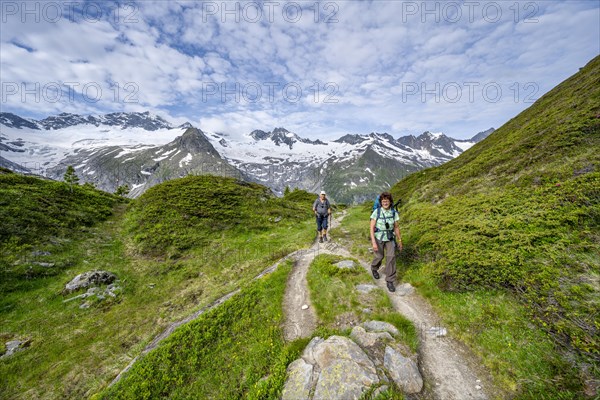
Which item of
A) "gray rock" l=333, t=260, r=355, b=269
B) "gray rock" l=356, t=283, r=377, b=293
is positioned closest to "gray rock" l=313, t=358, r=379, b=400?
"gray rock" l=356, t=283, r=377, b=293

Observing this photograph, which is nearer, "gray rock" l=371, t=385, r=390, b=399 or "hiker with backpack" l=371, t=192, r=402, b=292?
"gray rock" l=371, t=385, r=390, b=399

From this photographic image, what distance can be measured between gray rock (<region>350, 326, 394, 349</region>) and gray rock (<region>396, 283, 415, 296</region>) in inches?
135

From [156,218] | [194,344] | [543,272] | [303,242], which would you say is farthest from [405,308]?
[156,218]

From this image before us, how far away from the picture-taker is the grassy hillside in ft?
32.2

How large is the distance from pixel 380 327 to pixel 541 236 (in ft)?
22.5

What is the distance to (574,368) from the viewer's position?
17.6 ft

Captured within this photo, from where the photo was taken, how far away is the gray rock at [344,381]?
226 inches

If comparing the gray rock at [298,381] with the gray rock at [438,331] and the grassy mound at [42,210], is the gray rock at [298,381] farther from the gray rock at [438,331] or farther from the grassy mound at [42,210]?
the grassy mound at [42,210]

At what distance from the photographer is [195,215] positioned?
2656 cm

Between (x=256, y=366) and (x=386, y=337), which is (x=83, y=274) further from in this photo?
(x=386, y=337)

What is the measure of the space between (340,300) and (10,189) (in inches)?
1266

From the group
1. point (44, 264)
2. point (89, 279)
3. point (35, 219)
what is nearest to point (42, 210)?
point (35, 219)

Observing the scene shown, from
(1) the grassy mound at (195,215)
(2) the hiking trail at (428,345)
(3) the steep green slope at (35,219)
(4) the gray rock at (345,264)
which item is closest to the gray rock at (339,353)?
(2) the hiking trail at (428,345)

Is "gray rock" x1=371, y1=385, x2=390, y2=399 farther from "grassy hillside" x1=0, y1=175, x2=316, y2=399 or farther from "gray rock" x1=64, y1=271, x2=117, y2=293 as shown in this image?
"gray rock" x1=64, y1=271, x2=117, y2=293
